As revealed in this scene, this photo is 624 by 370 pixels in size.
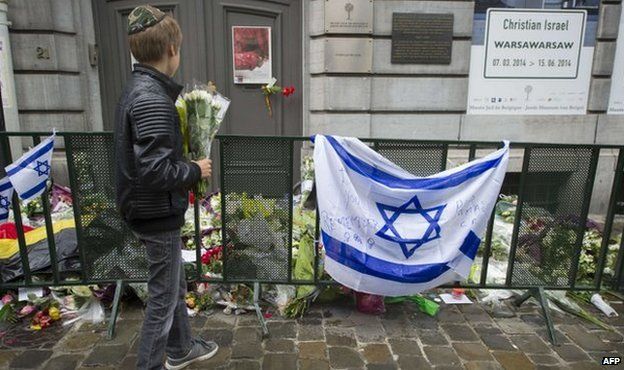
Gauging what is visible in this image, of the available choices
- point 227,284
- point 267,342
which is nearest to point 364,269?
point 267,342

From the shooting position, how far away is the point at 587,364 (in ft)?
9.79

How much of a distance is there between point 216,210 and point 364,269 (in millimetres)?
1989

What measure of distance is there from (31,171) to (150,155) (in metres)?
1.50

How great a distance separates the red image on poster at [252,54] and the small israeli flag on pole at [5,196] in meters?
3.88

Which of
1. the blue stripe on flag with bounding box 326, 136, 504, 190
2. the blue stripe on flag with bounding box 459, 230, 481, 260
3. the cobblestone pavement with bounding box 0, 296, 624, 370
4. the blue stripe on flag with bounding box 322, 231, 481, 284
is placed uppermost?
the blue stripe on flag with bounding box 326, 136, 504, 190

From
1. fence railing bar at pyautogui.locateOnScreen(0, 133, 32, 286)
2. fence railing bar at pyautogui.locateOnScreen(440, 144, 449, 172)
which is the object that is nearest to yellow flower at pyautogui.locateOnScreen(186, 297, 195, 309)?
fence railing bar at pyautogui.locateOnScreen(0, 133, 32, 286)

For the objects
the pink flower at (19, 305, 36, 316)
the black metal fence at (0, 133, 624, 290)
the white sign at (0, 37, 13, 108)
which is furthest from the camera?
the white sign at (0, 37, 13, 108)

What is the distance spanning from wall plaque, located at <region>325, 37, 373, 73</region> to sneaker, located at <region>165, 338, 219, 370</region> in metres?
4.32

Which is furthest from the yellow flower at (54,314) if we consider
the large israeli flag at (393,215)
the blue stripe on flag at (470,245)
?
the blue stripe on flag at (470,245)

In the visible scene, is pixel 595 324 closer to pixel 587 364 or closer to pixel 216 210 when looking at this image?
pixel 587 364

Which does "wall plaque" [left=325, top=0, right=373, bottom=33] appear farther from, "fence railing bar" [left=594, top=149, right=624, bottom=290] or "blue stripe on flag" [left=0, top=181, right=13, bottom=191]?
"blue stripe on flag" [left=0, top=181, right=13, bottom=191]

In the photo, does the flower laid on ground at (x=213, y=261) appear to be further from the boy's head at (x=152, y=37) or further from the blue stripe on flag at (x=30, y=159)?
the boy's head at (x=152, y=37)

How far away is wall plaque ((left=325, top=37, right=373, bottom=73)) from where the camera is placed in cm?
618

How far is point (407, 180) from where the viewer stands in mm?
3148
